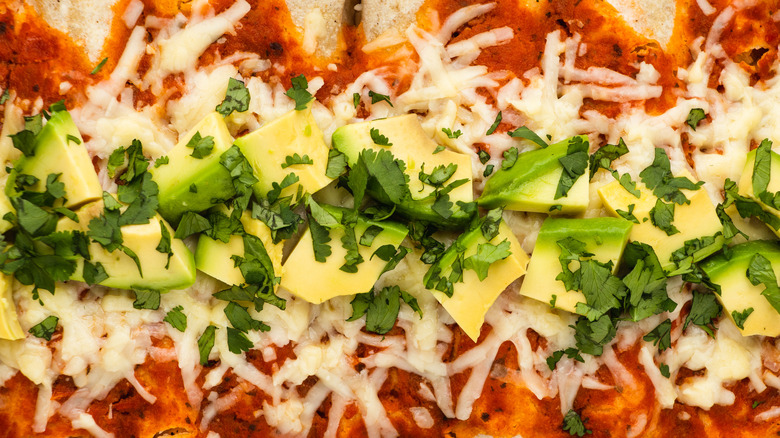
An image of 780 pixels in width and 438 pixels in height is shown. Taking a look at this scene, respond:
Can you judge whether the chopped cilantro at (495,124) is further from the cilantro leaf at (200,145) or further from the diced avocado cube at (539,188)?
the cilantro leaf at (200,145)

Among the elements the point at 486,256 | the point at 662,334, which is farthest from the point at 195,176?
the point at 662,334

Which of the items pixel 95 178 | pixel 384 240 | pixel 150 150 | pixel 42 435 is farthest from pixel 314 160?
pixel 42 435

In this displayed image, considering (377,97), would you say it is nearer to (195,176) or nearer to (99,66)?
(195,176)

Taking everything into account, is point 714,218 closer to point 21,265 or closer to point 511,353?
point 511,353

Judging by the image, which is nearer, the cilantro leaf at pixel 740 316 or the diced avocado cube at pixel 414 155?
the diced avocado cube at pixel 414 155

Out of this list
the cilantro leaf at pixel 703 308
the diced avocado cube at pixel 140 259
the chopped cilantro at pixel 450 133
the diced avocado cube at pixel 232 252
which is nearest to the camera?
the diced avocado cube at pixel 140 259

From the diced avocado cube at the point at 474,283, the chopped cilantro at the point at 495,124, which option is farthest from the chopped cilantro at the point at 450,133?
the diced avocado cube at the point at 474,283

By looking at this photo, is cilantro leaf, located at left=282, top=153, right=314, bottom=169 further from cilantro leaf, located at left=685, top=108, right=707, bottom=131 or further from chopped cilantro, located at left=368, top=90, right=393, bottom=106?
cilantro leaf, located at left=685, top=108, right=707, bottom=131
